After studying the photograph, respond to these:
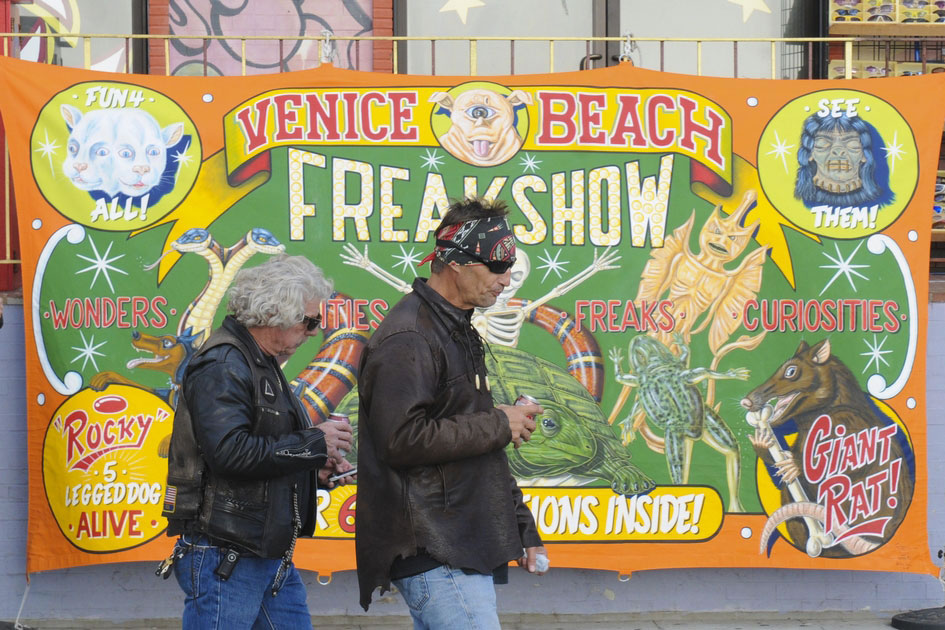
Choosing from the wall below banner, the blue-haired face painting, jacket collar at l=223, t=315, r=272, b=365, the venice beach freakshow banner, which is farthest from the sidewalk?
jacket collar at l=223, t=315, r=272, b=365

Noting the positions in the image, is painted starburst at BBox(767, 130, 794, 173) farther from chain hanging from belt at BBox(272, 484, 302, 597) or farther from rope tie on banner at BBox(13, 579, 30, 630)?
rope tie on banner at BBox(13, 579, 30, 630)

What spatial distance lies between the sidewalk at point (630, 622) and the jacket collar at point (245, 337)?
311 centimetres

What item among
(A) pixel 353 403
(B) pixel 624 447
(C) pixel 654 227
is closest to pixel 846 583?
(B) pixel 624 447

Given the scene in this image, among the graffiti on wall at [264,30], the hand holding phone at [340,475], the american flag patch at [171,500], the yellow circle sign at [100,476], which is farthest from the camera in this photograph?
the graffiti on wall at [264,30]

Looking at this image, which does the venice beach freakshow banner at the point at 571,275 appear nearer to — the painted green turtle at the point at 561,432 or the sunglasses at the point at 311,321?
the painted green turtle at the point at 561,432

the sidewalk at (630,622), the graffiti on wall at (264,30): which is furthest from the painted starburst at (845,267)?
the graffiti on wall at (264,30)

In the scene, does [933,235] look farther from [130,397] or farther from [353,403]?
[130,397]

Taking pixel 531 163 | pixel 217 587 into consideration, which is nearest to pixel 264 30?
pixel 531 163

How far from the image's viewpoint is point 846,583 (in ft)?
21.2

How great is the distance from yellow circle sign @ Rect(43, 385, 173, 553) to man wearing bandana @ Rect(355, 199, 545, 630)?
2969 millimetres

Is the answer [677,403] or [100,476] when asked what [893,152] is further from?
[100,476]

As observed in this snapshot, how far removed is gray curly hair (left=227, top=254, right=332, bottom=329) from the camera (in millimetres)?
3498

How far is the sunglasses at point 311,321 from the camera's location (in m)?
3.58

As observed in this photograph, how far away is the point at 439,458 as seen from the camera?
319 centimetres
